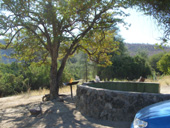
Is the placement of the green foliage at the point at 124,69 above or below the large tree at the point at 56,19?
below

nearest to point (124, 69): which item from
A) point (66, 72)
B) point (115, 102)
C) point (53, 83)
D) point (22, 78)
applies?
point (66, 72)

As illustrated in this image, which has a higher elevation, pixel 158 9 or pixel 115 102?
pixel 158 9

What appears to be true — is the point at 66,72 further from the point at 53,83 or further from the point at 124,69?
the point at 53,83

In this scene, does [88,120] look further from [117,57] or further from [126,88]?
[117,57]

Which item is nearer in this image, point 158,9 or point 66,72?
point 158,9

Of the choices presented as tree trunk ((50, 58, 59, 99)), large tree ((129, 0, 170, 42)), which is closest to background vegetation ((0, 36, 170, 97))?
tree trunk ((50, 58, 59, 99))

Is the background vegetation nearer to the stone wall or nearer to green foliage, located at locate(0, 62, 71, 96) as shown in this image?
green foliage, located at locate(0, 62, 71, 96)

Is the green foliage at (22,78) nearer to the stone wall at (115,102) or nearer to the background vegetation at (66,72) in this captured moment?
the background vegetation at (66,72)

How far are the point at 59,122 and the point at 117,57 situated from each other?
75.1 feet

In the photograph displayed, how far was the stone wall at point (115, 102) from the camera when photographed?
5320 mm

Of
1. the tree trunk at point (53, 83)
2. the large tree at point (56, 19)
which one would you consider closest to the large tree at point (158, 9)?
the large tree at point (56, 19)

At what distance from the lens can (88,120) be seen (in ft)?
19.7

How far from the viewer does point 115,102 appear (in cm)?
571

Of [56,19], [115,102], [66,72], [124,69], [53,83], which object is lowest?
[115,102]
